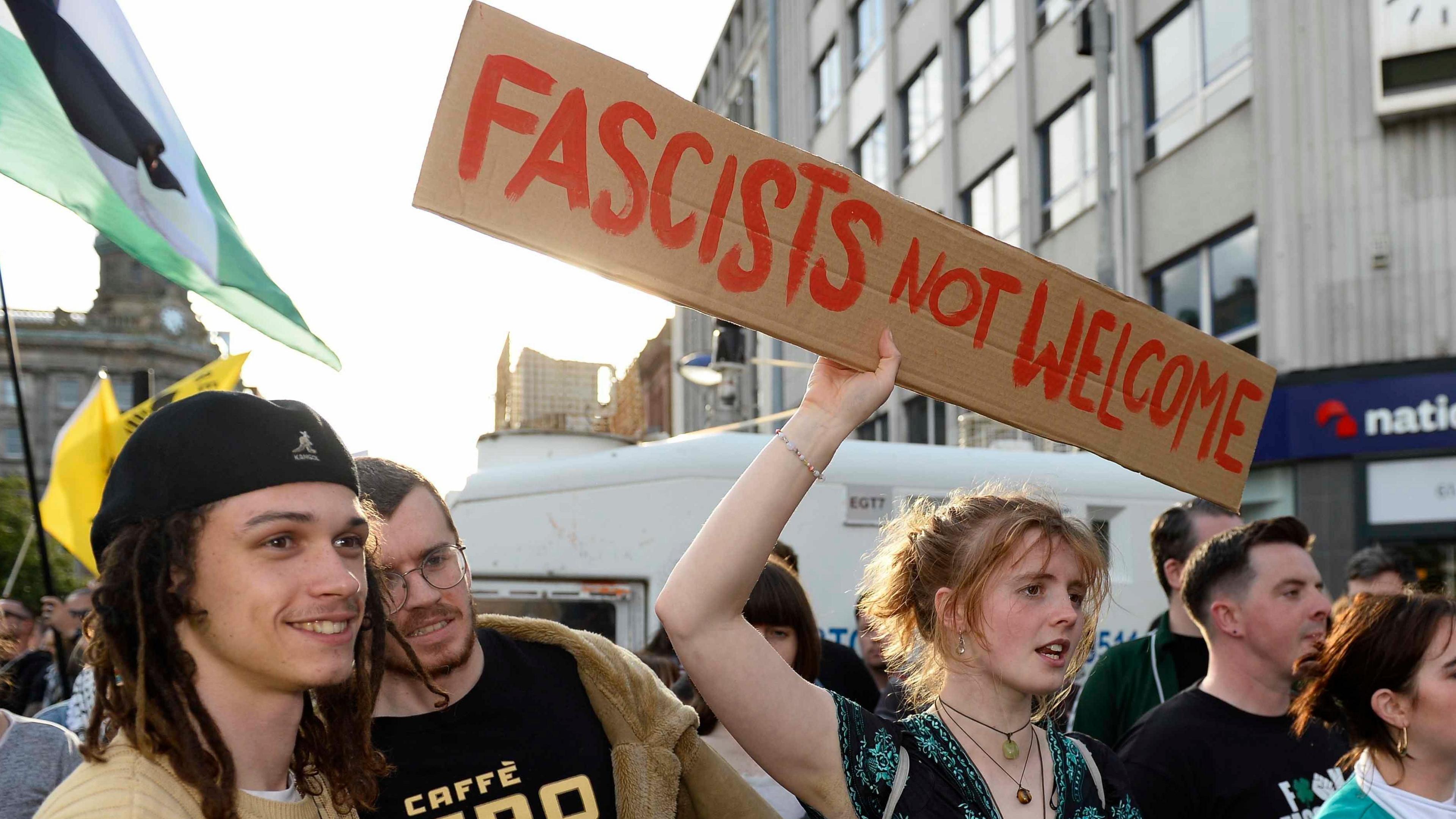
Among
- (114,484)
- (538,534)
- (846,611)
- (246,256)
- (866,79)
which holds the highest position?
(866,79)

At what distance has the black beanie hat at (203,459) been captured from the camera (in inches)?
74.7

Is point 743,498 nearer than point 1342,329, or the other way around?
point 743,498

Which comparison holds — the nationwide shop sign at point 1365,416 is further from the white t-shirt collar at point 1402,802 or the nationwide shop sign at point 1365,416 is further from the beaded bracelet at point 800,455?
the beaded bracelet at point 800,455

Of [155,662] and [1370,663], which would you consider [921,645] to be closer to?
[1370,663]

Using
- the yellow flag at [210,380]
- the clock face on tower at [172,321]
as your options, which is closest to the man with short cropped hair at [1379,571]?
the yellow flag at [210,380]

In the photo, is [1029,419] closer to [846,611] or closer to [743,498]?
[743,498]

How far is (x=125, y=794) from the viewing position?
5.79 ft

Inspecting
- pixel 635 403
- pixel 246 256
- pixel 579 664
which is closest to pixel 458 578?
pixel 579 664

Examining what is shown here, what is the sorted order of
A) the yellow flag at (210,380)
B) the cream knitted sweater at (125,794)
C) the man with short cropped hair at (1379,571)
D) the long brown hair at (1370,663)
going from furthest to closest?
1. the yellow flag at (210,380)
2. the man with short cropped hair at (1379,571)
3. the long brown hair at (1370,663)
4. the cream knitted sweater at (125,794)

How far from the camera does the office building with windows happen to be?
1252cm

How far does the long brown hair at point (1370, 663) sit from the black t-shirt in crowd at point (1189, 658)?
3.80 feet

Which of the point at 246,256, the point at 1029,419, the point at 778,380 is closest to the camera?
the point at 1029,419

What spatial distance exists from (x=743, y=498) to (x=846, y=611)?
5527 mm

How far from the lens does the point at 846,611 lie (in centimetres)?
752
